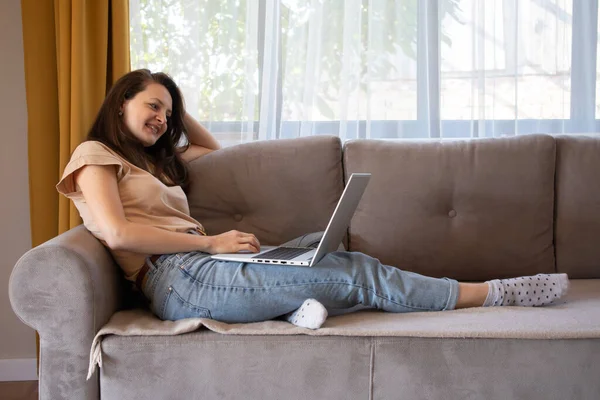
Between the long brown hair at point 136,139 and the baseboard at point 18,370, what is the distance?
1.13m

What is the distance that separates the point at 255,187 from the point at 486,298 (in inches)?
32.2

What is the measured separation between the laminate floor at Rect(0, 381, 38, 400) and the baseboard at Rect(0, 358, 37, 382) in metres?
0.04

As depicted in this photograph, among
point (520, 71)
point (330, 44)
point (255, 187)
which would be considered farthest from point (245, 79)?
point (520, 71)

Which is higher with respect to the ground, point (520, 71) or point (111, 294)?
point (520, 71)

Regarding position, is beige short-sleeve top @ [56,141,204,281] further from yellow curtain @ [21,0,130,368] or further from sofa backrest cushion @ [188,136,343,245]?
yellow curtain @ [21,0,130,368]

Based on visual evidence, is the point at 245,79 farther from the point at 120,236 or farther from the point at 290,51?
the point at 120,236

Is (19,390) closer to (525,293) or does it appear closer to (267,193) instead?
(267,193)

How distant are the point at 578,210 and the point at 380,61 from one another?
3.04 ft

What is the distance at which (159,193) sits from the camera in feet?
6.45

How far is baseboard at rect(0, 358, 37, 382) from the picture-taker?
2.74 m

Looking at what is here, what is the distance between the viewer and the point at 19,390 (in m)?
2.59

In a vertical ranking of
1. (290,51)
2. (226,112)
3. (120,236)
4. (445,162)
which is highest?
(290,51)

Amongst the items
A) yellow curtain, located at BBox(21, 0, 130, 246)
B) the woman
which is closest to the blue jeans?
the woman

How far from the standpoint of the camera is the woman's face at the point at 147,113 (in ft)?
6.66
